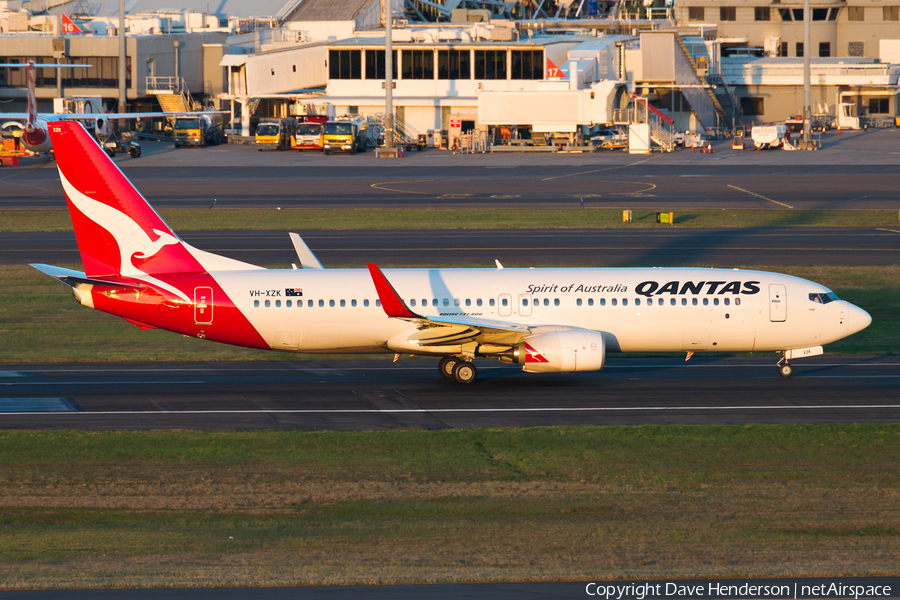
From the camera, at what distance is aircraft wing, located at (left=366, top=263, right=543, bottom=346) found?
3112 centimetres

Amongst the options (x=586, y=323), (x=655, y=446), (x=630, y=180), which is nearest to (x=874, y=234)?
(x=630, y=180)

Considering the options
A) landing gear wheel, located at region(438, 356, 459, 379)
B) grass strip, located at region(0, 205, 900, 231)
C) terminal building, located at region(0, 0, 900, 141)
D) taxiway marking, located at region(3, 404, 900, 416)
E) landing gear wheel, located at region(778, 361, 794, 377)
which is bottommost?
taxiway marking, located at region(3, 404, 900, 416)

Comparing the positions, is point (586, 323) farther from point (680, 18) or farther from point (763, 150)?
point (680, 18)

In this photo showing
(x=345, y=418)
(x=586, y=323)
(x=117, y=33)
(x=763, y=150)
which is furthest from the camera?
(x=117, y=33)

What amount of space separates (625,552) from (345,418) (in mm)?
12067

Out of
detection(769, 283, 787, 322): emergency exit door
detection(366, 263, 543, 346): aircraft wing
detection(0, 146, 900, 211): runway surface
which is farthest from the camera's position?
detection(0, 146, 900, 211): runway surface

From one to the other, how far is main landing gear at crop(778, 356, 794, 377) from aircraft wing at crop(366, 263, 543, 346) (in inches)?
339

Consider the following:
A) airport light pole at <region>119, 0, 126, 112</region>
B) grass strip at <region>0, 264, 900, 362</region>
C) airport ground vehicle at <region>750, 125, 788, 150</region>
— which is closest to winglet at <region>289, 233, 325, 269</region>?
grass strip at <region>0, 264, 900, 362</region>

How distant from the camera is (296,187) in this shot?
83.6m

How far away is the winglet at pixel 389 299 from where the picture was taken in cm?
3094

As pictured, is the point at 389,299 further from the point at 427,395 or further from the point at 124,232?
the point at 124,232

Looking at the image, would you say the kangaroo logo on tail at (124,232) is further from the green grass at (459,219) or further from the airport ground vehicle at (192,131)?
the airport ground vehicle at (192,131)

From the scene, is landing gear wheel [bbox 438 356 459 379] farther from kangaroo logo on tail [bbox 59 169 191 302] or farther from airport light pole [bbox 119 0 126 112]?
airport light pole [bbox 119 0 126 112]

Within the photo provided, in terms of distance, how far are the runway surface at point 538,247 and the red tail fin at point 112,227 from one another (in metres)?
19.9
